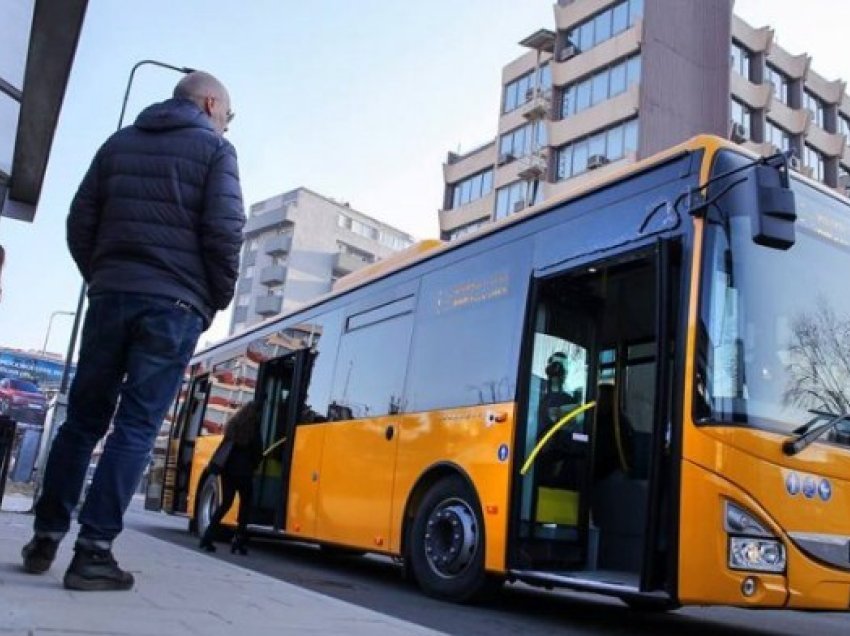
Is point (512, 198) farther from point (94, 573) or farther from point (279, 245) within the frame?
point (94, 573)

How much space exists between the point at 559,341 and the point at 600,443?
843mm

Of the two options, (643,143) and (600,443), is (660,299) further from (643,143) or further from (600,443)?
(643,143)

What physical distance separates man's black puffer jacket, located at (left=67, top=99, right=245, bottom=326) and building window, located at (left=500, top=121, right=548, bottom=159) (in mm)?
40310

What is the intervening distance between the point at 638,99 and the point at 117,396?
3721 centimetres

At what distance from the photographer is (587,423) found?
6.63 m

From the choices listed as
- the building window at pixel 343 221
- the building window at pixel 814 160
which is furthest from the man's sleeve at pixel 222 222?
the building window at pixel 343 221

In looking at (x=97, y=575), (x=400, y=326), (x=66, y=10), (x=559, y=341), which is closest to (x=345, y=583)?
(x=400, y=326)

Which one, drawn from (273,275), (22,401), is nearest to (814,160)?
(22,401)

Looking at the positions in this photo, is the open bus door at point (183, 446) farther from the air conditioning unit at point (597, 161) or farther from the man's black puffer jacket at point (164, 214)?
the air conditioning unit at point (597, 161)

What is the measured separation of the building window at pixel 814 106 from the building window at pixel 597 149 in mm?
15059

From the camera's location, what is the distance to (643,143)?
37.2 meters

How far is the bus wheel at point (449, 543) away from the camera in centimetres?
660

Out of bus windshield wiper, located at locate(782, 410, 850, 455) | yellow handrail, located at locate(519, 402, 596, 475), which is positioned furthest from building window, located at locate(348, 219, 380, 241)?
bus windshield wiper, located at locate(782, 410, 850, 455)

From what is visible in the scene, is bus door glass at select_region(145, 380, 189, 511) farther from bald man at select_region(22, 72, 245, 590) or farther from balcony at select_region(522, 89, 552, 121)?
balcony at select_region(522, 89, 552, 121)
